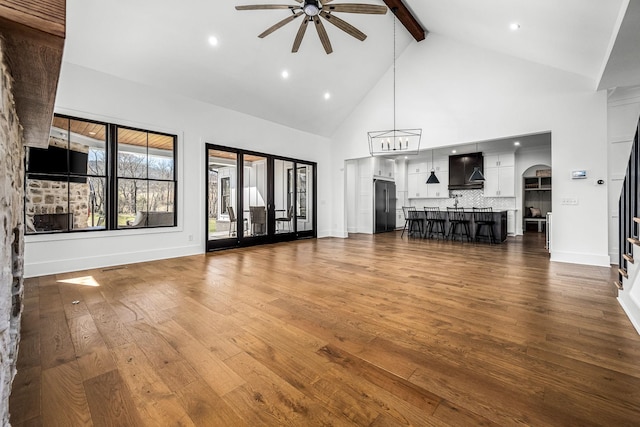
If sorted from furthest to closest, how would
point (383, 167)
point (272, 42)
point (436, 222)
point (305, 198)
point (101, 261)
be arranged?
point (383, 167) → point (436, 222) → point (305, 198) → point (272, 42) → point (101, 261)

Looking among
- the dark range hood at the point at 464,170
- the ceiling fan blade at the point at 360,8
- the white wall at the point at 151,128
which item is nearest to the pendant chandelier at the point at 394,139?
the white wall at the point at 151,128

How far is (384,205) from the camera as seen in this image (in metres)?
10.4

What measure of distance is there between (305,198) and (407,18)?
4921 millimetres

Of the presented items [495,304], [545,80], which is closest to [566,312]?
[495,304]

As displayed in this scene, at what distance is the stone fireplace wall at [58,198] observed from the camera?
3943 mm

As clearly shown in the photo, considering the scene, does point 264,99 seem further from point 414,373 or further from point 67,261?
point 414,373

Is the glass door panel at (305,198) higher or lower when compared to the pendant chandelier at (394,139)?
lower

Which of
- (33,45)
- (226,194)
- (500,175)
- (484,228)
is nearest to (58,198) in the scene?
(226,194)

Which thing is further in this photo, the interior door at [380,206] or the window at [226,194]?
the interior door at [380,206]

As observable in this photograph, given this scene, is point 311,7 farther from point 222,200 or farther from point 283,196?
point 283,196

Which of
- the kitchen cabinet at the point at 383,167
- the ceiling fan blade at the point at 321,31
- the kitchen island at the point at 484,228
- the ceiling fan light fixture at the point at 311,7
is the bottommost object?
the kitchen island at the point at 484,228

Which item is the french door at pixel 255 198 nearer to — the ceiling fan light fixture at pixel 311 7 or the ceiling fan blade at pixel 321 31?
the ceiling fan blade at pixel 321 31

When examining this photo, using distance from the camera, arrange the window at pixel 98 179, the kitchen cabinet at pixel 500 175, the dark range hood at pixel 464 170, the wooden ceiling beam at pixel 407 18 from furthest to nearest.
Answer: the dark range hood at pixel 464 170 < the kitchen cabinet at pixel 500 175 < the wooden ceiling beam at pixel 407 18 < the window at pixel 98 179

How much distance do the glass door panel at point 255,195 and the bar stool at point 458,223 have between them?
5243mm
